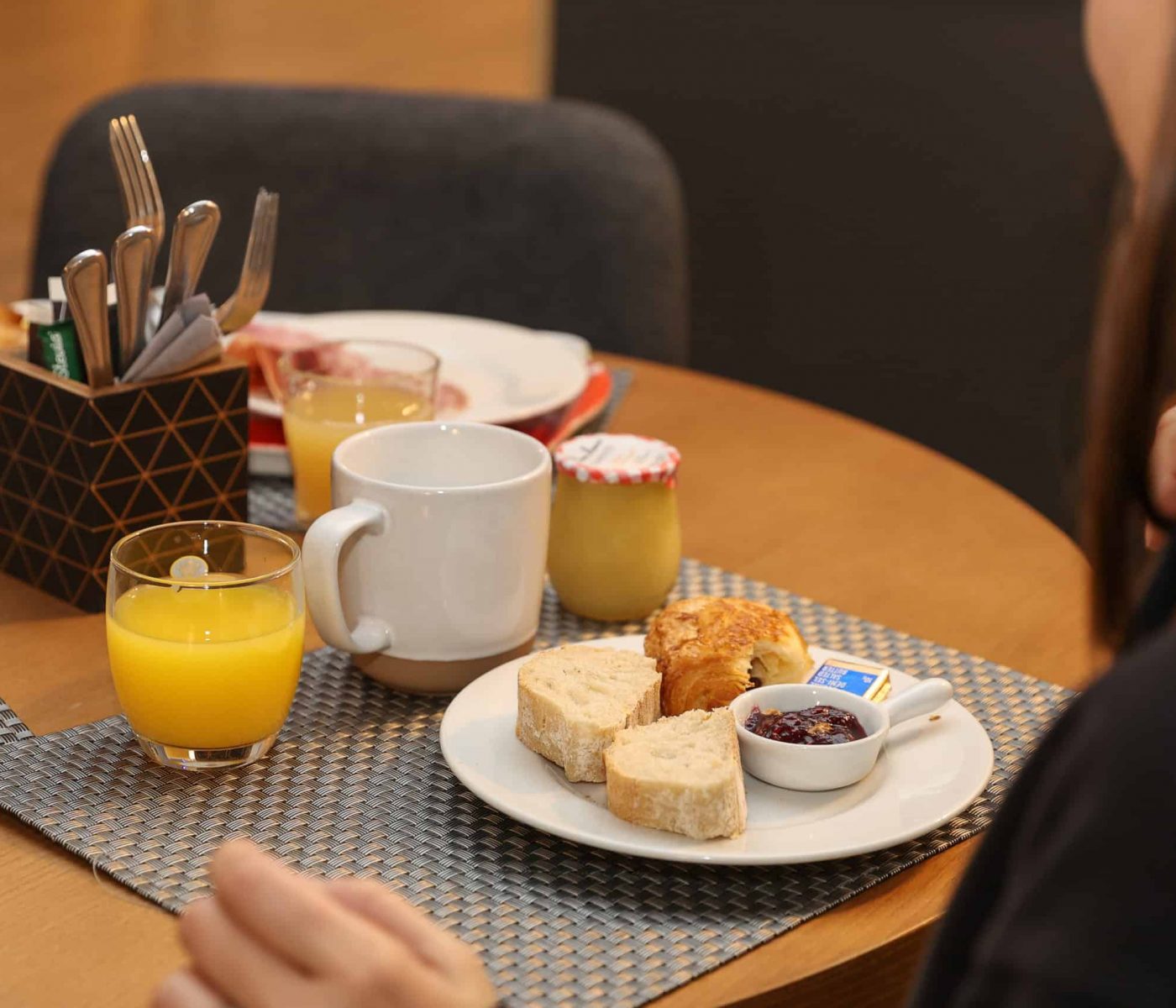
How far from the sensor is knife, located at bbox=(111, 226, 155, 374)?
0.92 meters

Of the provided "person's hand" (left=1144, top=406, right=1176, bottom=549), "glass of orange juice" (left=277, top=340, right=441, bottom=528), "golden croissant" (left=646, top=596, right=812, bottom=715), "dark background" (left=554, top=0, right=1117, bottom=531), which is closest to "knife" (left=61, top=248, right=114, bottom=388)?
"glass of orange juice" (left=277, top=340, right=441, bottom=528)

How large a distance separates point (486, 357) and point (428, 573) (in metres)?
0.61

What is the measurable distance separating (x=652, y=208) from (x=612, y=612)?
3.37 feet

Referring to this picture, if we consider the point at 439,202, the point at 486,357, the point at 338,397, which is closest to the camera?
the point at 338,397

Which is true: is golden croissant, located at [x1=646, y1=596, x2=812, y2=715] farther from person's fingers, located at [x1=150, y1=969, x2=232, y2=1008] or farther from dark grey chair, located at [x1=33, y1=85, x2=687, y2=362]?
dark grey chair, located at [x1=33, y1=85, x2=687, y2=362]

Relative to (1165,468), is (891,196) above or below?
below

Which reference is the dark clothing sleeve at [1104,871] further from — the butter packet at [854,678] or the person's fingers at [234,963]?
the butter packet at [854,678]

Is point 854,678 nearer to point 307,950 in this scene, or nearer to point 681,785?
point 681,785

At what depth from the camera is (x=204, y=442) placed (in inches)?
40.8

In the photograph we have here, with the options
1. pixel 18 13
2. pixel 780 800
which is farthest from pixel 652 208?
pixel 18 13

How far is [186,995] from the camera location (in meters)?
0.54

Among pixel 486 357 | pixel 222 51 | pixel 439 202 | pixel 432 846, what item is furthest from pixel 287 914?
pixel 222 51

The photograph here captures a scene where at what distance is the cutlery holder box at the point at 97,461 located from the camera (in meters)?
0.98

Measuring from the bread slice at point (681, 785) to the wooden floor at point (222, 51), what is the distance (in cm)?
240
